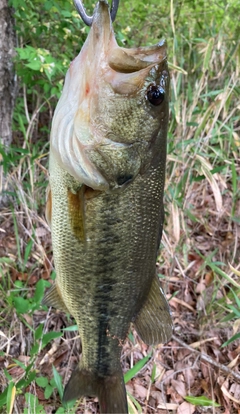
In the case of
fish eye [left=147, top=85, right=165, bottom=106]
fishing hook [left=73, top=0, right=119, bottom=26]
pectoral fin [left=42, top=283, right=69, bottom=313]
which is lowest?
pectoral fin [left=42, top=283, right=69, bottom=313]

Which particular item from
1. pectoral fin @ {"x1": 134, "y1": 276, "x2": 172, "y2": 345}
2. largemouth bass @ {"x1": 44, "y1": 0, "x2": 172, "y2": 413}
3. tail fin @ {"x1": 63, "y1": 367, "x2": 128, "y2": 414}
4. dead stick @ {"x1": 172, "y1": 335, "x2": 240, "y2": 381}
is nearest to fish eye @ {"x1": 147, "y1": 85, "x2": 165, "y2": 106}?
largemouth bass @ {"x1": 44, "y1": 0, "x2": 172, "y2": 413}

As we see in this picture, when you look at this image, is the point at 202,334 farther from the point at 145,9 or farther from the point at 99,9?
the point at 145,9

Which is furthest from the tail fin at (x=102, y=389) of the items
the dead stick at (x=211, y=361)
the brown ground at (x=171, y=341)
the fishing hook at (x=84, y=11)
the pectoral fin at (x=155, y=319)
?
the fishing hook at (x=84, y=11)

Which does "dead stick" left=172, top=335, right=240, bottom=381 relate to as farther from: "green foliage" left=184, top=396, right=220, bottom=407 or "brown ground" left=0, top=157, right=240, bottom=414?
"green foliage" left=184, top=396, right=220, bottom=407

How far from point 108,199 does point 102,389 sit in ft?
3.08

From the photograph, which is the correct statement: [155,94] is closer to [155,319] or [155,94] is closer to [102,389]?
[155,319]

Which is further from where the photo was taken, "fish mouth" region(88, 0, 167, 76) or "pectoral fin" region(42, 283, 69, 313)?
"pectoral fin" region(42, 283, 69, 313)

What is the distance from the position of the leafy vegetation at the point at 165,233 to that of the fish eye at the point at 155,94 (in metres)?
0.97

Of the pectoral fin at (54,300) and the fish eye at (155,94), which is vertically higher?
the fish eye at (155,94)

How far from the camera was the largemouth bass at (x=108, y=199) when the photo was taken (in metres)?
1.22

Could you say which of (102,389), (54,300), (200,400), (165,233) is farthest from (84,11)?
(200,400)

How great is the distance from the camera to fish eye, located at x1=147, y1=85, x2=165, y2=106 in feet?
4.16

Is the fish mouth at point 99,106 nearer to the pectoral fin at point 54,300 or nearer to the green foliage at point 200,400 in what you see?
the pectoral fin at point 54,300

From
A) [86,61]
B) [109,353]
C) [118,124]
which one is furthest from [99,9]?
[109,353]
